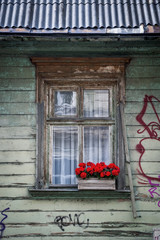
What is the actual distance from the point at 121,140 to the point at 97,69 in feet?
3.72

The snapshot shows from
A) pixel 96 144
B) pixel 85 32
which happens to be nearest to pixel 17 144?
pixel 96 144

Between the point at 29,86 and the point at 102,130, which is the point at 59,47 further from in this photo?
the point at 102,130

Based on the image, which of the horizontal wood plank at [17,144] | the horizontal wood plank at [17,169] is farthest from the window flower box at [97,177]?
the horizontal wood plank at [17,144]

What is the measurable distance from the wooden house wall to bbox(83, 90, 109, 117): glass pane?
36 cm

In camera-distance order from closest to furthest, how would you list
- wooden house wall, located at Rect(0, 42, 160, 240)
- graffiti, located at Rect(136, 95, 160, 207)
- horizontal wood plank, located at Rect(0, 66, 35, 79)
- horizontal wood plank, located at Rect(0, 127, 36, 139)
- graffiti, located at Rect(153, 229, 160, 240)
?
graffiti, located at Rect(153, 229, 160, 240)
wooden house wall, located at Rect(0, 42, 160, 240)
graffiti, located at Rect(136, 95, 160, 207)
horizontal wood plank, located at Rect(0, 127, 36, 139)
horizontal wood plank, located at Rect(0, 66, 35, 79)

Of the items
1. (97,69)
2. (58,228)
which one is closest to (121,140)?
(97,69)

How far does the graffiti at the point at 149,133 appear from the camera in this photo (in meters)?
4.91

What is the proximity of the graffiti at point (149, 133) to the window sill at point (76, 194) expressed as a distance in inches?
14.2

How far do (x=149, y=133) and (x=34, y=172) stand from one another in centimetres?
179

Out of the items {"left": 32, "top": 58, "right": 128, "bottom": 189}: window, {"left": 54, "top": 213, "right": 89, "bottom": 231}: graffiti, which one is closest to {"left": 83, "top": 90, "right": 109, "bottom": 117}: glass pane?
{"left": 32, "top": 58, "right": 128, "bottom": 189}: window

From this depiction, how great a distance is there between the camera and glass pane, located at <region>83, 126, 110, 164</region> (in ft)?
16.9

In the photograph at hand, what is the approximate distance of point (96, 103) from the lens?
17.3ft

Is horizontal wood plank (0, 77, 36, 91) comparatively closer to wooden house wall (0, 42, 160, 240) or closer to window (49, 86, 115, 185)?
wooden house wall (0, 42, 160, 240)

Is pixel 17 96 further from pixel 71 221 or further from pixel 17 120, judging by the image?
pixel 71 221
